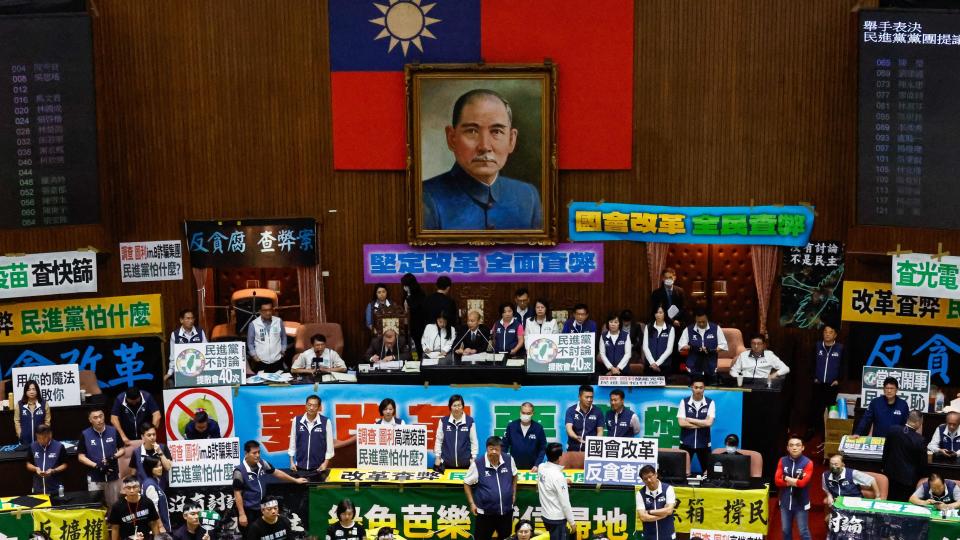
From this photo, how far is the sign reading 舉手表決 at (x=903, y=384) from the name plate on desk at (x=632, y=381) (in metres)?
2.32

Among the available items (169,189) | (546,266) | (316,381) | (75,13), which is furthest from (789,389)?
(75,13)

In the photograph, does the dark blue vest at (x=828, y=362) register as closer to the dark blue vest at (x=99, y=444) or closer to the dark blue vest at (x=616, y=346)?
the dark blue vest at (x=616, y=346)

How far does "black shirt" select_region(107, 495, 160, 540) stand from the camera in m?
13.2

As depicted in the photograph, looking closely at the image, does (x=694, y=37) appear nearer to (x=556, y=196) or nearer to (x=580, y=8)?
(x=580, y=8)

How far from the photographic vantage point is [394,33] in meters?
18.1

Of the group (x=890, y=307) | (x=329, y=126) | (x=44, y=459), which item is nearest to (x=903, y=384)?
(x=890, y=307)

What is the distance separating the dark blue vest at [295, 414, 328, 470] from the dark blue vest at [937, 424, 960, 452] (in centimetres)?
643

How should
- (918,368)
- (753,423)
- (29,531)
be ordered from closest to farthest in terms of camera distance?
(29,531)
(753,423)
(918,368)

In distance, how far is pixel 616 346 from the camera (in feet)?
55.1

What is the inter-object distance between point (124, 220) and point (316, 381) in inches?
157

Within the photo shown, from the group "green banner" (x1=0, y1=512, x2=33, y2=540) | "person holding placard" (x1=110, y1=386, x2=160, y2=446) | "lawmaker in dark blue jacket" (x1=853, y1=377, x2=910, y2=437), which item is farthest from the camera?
"person holding placard" (x1=110, y1=386, x2=160, y2=446)

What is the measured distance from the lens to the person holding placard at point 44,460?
14.7 meters

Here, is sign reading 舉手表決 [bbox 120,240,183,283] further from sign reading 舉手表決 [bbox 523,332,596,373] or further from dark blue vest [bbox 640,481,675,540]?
dark blue vest [bbox 640,481,675,540]

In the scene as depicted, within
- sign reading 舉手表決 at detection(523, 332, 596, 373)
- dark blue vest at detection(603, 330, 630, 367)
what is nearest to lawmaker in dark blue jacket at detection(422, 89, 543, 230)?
dark blue vest at detection(603, 330, 630, 367)
